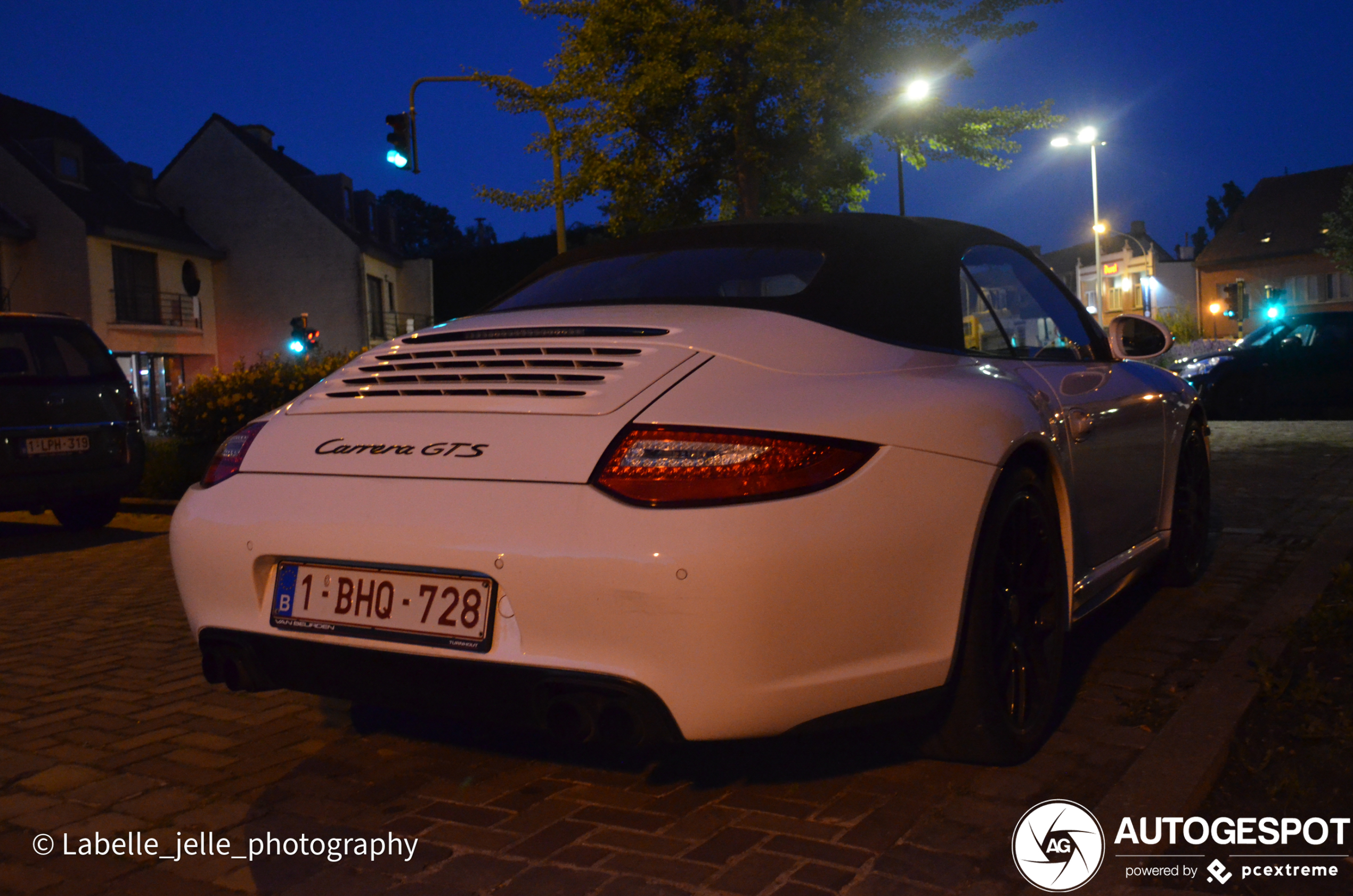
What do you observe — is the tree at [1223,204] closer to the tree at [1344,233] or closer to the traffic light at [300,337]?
the tree at [1344,233]

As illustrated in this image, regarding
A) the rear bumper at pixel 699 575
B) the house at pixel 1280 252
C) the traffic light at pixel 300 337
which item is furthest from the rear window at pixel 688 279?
the house at pixel 1280 252

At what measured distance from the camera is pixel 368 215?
147 ft

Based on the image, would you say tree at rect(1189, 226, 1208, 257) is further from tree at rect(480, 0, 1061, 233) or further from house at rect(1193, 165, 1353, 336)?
tree at rect(480, 0, 1061, 233)

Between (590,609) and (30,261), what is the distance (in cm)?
3578

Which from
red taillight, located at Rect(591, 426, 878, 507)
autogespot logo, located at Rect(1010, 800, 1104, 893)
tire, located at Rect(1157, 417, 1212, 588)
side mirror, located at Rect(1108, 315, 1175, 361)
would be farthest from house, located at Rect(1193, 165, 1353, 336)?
red taillight, located at Rect(591, 426, 878, 507)

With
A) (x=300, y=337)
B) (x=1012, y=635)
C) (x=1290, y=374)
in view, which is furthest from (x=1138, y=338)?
(x=300, y=337)

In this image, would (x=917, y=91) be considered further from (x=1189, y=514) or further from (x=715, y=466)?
(x=715, y=466)

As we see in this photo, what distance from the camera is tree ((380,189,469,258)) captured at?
92250 mm

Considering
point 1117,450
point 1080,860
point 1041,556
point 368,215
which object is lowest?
point 1080,860

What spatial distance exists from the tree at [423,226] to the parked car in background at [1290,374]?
7945 centimetres

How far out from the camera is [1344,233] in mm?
56344

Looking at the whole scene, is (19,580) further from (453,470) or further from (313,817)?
(453,470)

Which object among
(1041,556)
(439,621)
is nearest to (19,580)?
(439,621)

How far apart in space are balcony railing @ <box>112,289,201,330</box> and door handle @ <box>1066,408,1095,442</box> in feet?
114
